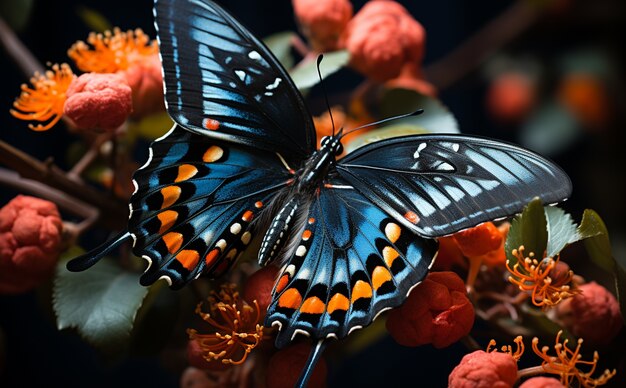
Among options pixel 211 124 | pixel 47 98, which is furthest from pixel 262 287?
pixel 47 98

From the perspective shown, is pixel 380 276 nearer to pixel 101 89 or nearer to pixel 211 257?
pixel 211 257

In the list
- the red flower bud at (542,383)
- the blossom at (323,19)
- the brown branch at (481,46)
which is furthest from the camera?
the brown branch at (481,46)

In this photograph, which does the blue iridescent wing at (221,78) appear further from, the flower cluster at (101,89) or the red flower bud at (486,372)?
the red flower bud at (486,372)

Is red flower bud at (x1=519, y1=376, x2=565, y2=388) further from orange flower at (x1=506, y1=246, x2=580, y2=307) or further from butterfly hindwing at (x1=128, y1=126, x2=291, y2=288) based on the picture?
butterfly hindwing at (x1=128, y1=126, x2=291, y2=288)

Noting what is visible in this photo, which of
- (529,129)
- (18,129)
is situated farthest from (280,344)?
(529,129)

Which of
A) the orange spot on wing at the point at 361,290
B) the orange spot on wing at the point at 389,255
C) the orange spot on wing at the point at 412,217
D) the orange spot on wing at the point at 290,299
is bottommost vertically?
the orange spot on wing at the point at 361,290

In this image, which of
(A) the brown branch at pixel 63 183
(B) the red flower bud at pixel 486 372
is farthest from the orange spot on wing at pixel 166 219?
(B) the red flower bud at pixel 486 372

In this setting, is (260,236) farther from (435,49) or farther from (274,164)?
(435,49)

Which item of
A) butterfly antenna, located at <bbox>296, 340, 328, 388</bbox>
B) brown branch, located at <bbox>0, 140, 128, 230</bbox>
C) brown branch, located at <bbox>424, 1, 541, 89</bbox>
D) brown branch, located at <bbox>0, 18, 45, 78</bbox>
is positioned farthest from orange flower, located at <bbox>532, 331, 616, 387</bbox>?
brown branch, located at <bbox>424, 1, 541, 89</bbox>
